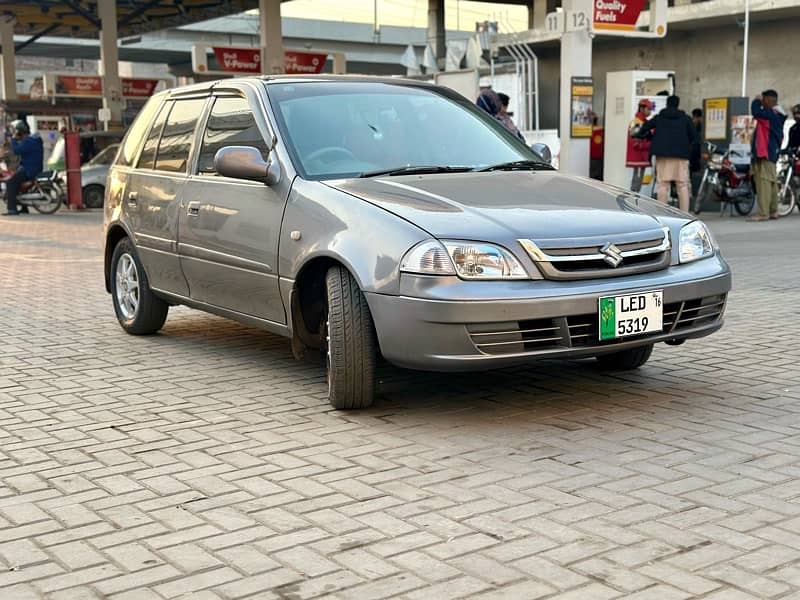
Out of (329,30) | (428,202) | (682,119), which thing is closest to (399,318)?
(428,202)

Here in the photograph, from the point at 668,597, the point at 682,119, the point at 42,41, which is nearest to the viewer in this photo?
the point at 668,597

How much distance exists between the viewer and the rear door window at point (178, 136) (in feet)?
23.3

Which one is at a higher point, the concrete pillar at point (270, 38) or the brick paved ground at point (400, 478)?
the concrete pillar at point (270, 38)

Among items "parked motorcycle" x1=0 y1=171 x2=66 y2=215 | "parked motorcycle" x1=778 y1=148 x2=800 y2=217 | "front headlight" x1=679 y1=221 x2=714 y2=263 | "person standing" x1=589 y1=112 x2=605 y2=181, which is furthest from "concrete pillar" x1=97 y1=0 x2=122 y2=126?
"front headlight" x1=679 y1=221 x2=714 y2=263

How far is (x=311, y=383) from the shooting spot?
20.6 feet

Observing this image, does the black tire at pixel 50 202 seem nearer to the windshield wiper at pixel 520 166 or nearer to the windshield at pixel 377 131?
the windshield at pixel 377 131

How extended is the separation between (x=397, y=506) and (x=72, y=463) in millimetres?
1543

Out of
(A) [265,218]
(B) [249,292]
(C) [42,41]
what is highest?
(C) [42,41]

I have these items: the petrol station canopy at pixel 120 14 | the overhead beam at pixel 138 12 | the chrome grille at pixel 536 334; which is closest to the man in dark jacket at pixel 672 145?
the chrome grille at pixel 536 334

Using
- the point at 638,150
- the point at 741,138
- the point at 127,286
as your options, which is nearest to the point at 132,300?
the point at 127,286

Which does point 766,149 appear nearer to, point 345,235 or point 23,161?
point 345,235

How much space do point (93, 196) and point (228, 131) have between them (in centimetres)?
1905

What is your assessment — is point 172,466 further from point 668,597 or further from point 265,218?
point 668,597

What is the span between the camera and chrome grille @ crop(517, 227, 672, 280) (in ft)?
16.6
